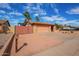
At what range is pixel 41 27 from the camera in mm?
1781

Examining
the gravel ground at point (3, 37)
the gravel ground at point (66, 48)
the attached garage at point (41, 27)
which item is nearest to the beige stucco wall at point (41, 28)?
the attached garage at point (41, 27)

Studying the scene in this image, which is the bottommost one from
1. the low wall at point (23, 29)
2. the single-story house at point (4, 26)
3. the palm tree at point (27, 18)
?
the low wall at point (23, 29)

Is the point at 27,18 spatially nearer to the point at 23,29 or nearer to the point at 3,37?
the point at 23,29

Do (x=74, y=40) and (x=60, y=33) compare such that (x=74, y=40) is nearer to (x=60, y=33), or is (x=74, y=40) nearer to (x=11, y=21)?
(x=60, y=33)

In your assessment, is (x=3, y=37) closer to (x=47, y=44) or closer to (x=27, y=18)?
(x=27, y=18)

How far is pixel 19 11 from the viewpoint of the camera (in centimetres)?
178

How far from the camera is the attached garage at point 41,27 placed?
1.78 m

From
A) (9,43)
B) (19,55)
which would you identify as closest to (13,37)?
(9,43)

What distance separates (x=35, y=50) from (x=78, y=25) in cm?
47

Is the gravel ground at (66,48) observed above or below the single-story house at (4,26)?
below

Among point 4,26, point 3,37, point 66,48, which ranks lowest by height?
point 66,48

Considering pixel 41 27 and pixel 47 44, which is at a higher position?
pixel 41 27

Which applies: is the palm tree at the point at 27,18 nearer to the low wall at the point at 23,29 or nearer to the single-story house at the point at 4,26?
the low wall at the point at 23,29

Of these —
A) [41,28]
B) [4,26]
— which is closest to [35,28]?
[41,28]
